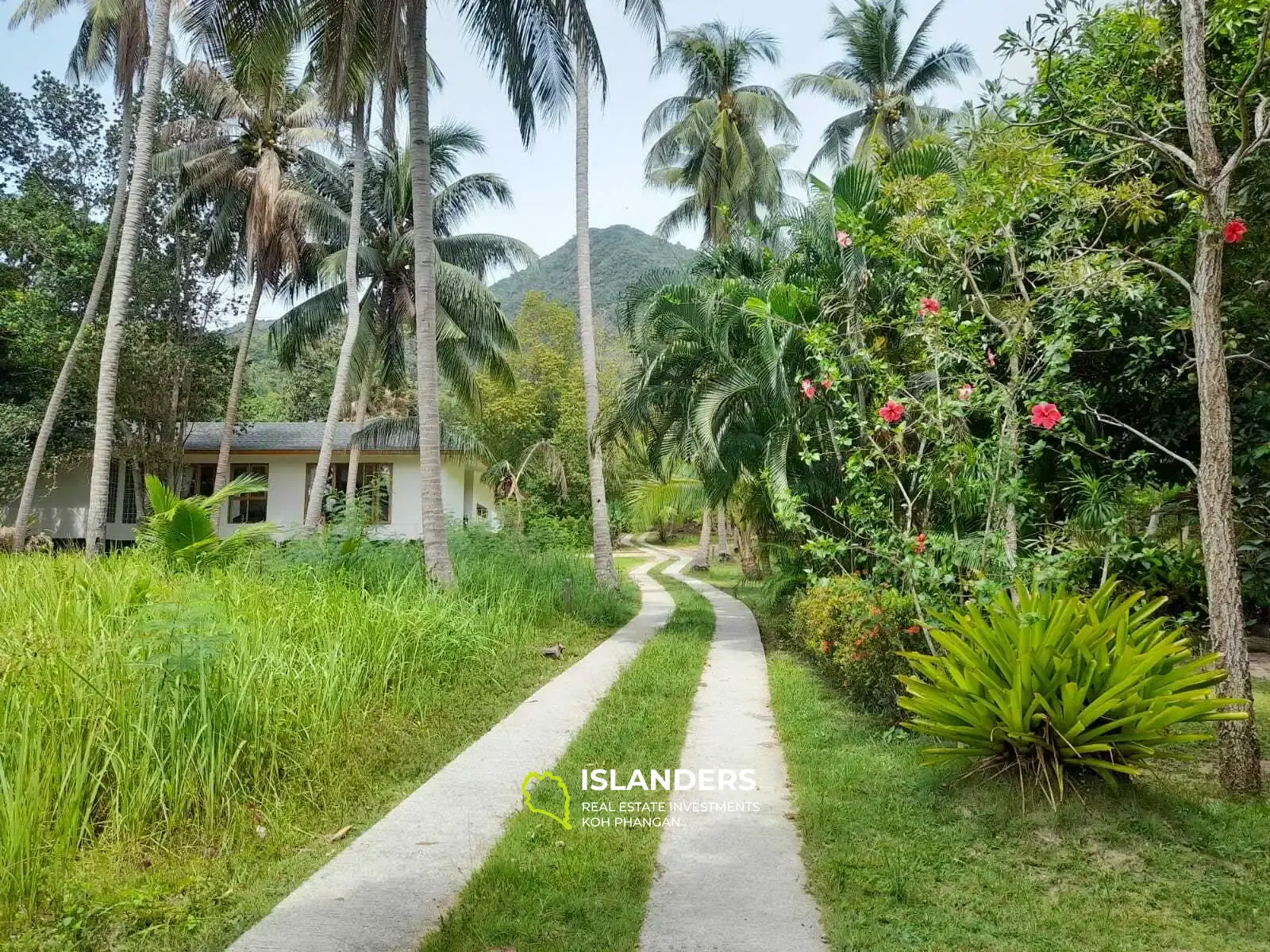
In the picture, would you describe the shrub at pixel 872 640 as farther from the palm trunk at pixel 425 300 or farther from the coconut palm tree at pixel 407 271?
the coconut palm tree at pixel 407 271

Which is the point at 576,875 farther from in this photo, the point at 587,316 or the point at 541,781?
the point at 587,316

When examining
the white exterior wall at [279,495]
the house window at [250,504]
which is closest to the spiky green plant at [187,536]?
the white exterior wall at [279,495]

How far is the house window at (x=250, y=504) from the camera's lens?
2230 centimetres

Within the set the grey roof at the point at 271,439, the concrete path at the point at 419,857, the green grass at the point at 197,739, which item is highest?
the grey roof at the point at 271,439

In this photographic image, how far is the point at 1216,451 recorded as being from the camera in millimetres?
4441

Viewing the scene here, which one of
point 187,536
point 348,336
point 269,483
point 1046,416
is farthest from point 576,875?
point 269,483

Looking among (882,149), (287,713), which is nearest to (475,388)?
(882,149)

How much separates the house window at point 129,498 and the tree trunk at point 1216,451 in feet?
79.8

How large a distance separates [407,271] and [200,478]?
366 inches

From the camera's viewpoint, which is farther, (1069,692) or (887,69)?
(887,69)

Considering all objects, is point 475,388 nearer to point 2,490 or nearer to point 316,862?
point 2,490

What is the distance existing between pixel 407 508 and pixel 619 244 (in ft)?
185

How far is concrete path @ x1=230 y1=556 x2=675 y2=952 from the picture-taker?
3.00 metres

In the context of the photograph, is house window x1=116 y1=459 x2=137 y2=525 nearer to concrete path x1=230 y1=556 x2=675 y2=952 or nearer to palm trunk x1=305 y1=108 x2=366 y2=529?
palm trunk x1=305 y1=108 x2=366 y2=529
